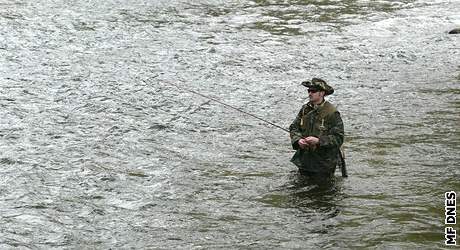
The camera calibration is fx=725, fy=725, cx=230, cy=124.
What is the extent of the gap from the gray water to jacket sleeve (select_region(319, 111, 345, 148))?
97 cm

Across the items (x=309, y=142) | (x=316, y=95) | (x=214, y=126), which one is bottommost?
(x=214, y=126)

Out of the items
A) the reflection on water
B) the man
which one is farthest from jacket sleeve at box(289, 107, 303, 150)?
the reflection on water

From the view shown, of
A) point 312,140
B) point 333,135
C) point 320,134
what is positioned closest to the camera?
point 312,140

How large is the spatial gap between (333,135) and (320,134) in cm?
23

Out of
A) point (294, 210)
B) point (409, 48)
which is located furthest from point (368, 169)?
point (409, 48)

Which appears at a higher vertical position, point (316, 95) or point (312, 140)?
point (316, 95)

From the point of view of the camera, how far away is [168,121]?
16844 mm

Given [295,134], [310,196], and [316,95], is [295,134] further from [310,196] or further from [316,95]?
[310,196]

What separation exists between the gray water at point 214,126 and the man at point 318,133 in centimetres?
44

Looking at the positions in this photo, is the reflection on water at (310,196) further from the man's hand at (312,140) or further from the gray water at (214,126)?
the man's hand at (312,140)

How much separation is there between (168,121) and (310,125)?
18.5ft

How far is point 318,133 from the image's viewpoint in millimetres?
11828

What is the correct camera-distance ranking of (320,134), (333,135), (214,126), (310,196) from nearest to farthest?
(333,135)
(320,134)
(310,196)
(214,126)

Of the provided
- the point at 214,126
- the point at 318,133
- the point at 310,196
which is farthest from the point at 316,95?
the point at 214,126
